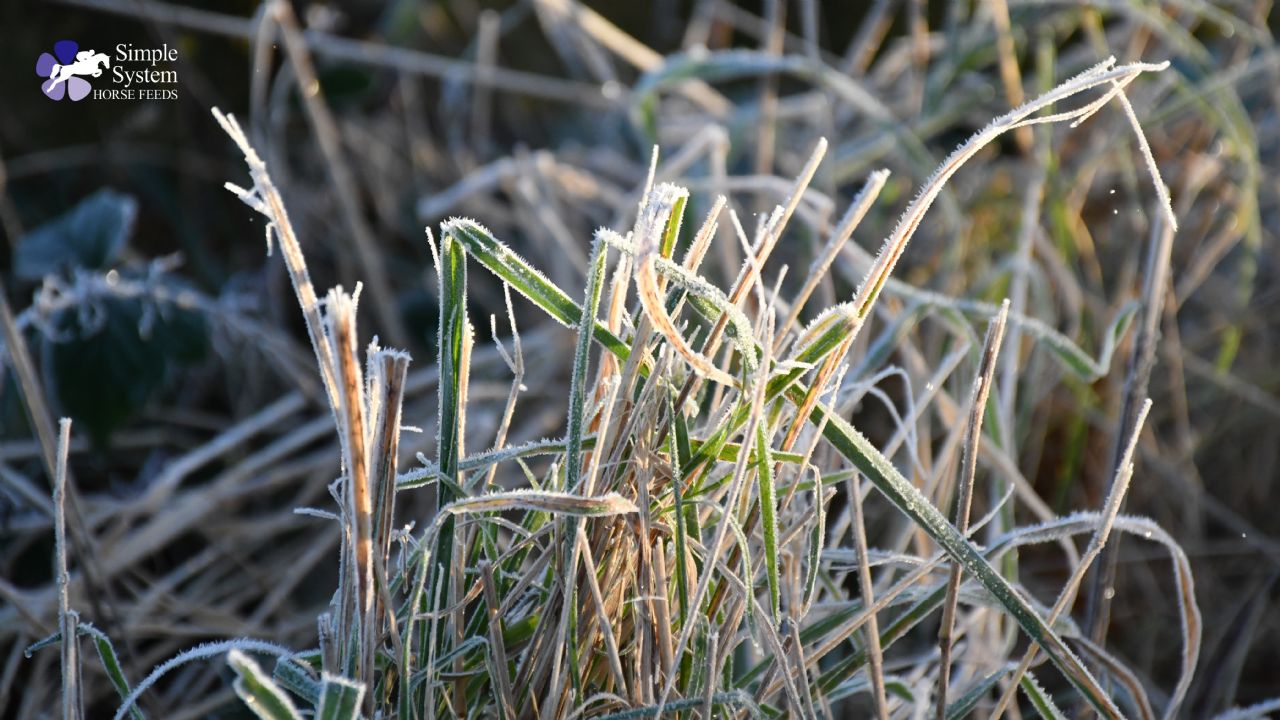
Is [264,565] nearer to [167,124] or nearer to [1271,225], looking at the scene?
[167,124]

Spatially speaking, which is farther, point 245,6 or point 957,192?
point 245,6

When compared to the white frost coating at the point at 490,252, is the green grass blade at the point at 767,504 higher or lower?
lower

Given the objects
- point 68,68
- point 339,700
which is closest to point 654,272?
point 339,700

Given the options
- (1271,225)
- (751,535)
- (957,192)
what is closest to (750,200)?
(957,192)

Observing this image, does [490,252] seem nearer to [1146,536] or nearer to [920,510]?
[920,510]

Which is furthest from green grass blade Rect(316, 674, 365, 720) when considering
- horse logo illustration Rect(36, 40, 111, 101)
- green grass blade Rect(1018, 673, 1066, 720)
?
horse logo illustration Rect(36, 40, 111, 101)

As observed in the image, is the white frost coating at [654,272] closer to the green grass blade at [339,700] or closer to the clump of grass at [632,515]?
the clump of grass at [632,515]

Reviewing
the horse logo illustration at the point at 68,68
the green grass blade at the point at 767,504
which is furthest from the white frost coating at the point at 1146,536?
the horse logo illustration at the point at 68,68

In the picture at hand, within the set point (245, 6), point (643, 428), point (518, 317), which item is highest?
point (245, 6)
